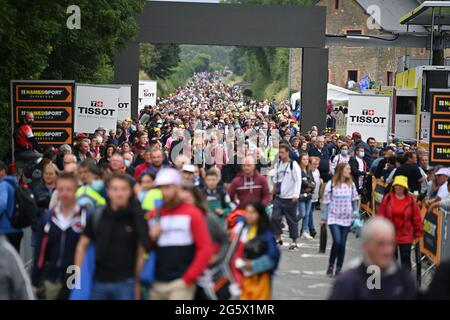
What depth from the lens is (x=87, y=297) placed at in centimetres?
795

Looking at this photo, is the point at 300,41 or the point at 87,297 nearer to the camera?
the point at 87,297

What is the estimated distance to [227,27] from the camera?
3634cm

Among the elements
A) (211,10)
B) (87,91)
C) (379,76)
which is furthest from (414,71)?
(379,76)

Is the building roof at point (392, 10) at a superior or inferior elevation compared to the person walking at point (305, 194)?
superior

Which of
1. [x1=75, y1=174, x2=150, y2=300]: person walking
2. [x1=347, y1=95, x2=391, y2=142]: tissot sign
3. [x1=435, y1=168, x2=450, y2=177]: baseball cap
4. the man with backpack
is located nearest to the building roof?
[x1=347, y1=95, x2=391, y2=142]: tissot sign

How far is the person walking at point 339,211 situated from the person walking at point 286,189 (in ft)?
6.12

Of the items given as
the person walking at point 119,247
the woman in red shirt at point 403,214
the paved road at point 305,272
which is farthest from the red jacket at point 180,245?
the woman in red shirt at point 403,214

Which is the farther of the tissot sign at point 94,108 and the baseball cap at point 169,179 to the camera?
the tissot sign at point 94,108

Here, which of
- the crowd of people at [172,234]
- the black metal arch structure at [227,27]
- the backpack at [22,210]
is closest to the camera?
the crowd of people at [172,234]

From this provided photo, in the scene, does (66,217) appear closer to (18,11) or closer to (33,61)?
(18,11)

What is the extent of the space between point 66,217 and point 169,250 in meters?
1.48

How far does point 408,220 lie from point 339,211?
119 centimetres

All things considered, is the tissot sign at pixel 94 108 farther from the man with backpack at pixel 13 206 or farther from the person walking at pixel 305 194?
the man with backpack at pixel 13 206

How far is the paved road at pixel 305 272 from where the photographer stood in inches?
481
